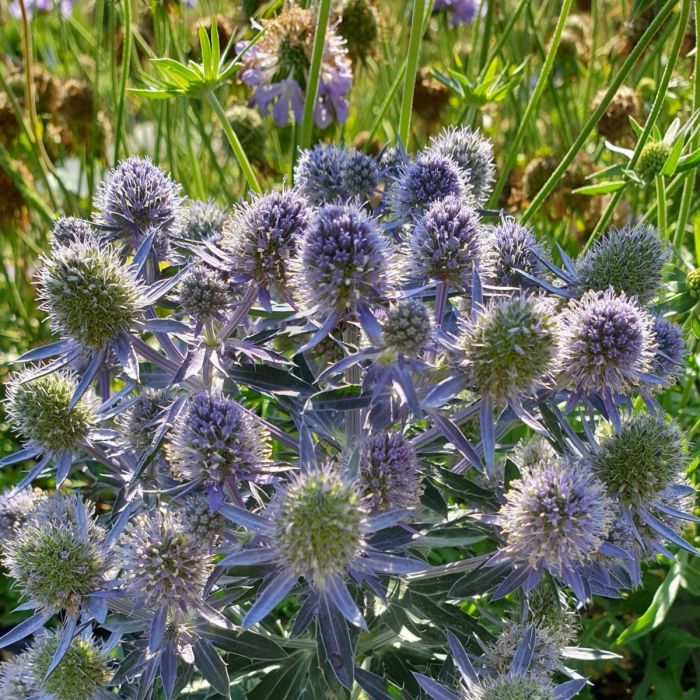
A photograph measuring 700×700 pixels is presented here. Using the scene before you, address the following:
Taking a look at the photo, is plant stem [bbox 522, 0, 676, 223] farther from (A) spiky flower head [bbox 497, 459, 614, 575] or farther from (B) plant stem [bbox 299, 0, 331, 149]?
(A) spiky flower head [bbox 497, 459, 614, 575]

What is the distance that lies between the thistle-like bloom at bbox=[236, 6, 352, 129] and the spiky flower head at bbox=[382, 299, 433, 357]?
1554 millimetres

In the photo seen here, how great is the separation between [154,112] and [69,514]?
201 centimetres

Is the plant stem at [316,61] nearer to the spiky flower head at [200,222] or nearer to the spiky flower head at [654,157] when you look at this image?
the spiky flower head at [200,222]

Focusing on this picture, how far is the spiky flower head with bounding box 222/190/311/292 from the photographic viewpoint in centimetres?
155

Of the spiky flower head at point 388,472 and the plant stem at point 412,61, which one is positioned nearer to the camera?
the spiky flower head at point 388,472

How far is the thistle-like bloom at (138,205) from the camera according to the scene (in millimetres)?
1728

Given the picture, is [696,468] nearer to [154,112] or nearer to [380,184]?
[380,184]

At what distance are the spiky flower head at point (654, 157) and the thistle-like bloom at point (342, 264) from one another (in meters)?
1.00

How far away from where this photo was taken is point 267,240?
5.07ft

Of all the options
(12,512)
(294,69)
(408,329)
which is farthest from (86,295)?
(294,69)

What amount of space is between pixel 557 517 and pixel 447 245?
20.4 inches

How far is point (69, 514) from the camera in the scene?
63.9 inches

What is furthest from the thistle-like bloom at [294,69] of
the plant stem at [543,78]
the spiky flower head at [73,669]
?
the spiky flower head at [73,669]

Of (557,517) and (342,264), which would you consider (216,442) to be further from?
(557,517)
